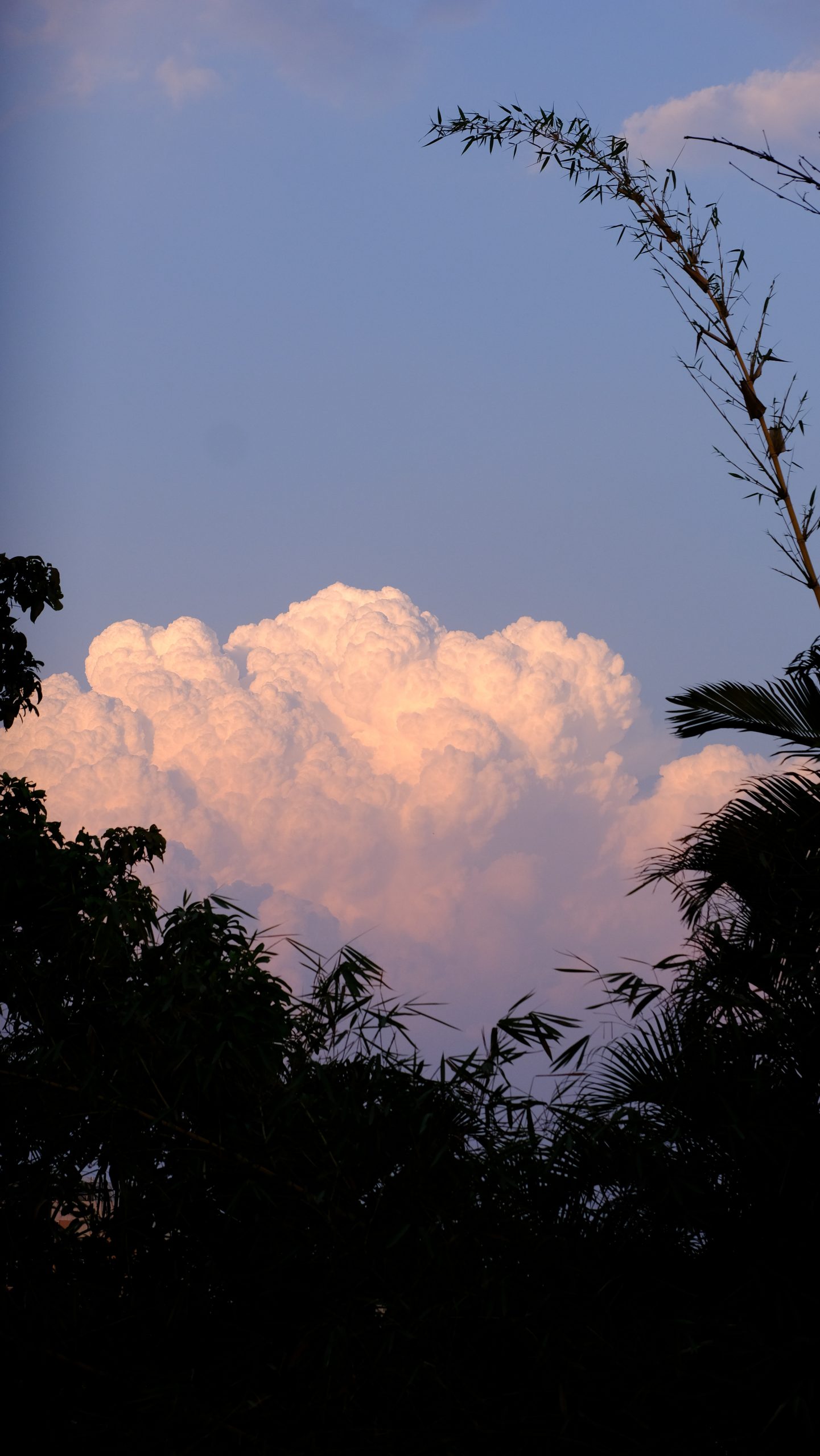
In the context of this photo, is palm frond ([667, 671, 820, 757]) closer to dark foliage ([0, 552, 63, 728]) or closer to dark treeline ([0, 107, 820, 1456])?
dark treeline ([0, 107, 820, 1456])

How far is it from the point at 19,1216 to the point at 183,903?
134cm

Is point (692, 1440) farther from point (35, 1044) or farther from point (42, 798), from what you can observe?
point (42, 798)

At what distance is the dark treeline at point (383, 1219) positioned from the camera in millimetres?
3398

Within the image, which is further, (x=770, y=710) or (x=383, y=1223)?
(x=770, y=710)

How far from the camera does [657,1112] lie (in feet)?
14.1

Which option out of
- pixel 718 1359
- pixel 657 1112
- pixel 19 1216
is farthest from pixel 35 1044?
pixel 718 1359

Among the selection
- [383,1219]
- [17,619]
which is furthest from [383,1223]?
[17,619]

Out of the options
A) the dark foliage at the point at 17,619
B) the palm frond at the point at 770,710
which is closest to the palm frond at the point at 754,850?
the palm frond at the point at 770,710

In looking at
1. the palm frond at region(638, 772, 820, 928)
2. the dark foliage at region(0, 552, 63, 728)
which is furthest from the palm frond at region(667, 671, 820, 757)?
the dark foliage at region(0, 552, 63, 728)

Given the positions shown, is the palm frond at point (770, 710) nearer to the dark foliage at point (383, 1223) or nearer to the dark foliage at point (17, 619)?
the dark foliage at point (383, 1223)

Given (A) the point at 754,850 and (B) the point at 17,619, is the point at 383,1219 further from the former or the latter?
(B) the point at 17,619

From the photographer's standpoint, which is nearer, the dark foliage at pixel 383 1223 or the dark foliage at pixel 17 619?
the dark foliage at pixel 383 1223

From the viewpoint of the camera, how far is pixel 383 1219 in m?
3.75

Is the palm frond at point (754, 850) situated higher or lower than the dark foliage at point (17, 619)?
lower
